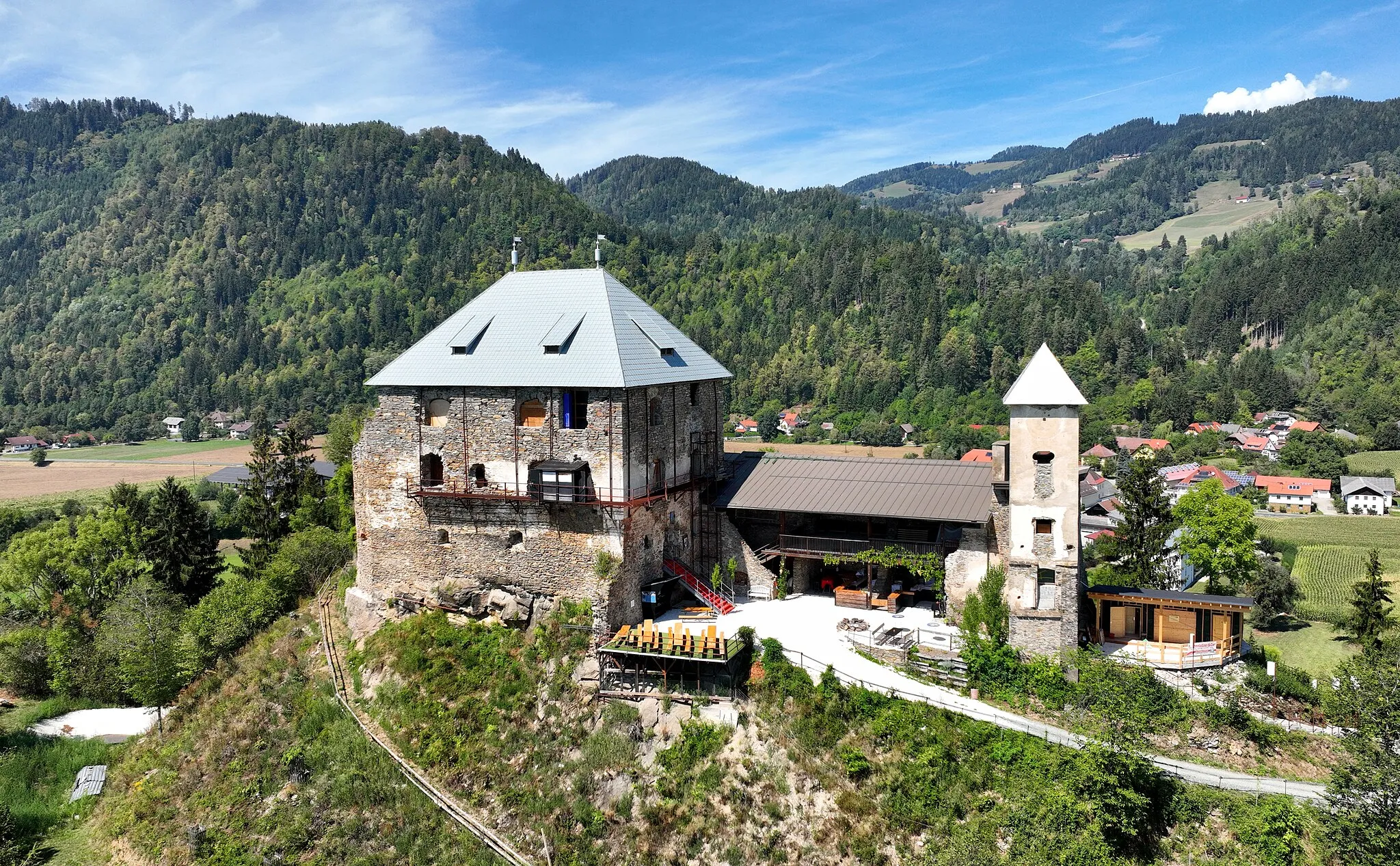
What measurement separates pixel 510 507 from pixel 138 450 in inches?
5062

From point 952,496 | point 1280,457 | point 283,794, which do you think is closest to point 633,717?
point 283,794

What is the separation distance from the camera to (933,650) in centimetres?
3081

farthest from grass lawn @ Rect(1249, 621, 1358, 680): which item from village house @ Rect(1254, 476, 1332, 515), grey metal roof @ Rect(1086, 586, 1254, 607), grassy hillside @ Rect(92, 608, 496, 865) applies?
village house @ Rect(1254, 476, 1332, 515)

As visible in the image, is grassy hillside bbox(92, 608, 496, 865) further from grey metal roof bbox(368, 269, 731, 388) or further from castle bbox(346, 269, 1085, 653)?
grey metal roof bbox(368, 269, 731, 388)

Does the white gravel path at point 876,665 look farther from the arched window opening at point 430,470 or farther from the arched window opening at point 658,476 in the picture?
the arched window opening at point 430,470

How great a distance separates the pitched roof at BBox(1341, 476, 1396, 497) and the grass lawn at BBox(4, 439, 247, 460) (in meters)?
140

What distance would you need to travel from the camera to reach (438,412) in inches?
1430

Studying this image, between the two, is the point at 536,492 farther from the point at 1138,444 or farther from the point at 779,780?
the point at 1138,444

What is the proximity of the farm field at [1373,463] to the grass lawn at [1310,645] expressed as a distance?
56692 mm

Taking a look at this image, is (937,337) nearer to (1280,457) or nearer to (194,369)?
(1280,457)

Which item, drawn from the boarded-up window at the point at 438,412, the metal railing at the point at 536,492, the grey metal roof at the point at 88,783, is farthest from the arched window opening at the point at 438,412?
the grey metal roof at the point at 88,783

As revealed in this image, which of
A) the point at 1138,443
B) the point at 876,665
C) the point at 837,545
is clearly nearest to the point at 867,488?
the point at 837,545

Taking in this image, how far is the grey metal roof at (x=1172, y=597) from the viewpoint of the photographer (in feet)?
103

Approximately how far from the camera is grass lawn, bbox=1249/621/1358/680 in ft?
144
